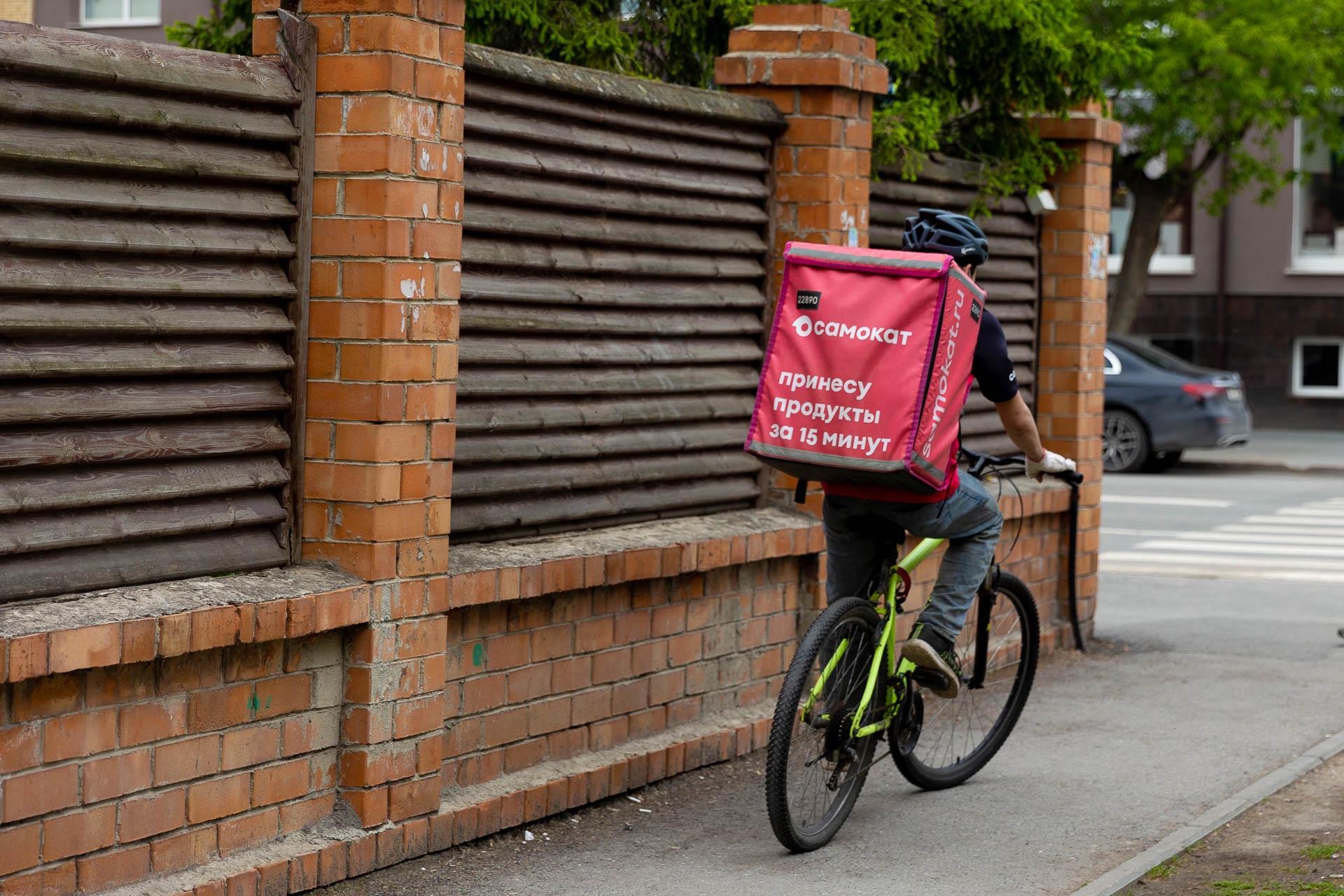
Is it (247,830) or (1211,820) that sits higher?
(247,830)

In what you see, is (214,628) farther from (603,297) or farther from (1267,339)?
(1267,339)

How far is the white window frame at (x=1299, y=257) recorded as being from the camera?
29.8 metres

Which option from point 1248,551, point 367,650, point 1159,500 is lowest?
point 1248,551

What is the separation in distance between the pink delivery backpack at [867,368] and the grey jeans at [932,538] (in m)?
0.26

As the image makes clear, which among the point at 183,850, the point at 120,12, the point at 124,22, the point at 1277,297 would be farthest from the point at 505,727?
the point at 1277,297

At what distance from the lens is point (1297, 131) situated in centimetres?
3002

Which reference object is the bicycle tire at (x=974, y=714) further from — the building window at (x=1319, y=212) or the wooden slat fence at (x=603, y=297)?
the building window at (x=1319, y=212)

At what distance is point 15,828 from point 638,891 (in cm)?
173

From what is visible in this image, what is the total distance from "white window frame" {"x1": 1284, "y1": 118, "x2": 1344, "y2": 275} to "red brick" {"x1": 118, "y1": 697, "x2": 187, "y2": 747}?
2751 cm

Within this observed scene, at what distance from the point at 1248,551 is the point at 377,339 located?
1070cm

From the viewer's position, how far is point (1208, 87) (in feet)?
80.2

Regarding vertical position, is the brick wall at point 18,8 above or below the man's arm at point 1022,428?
above

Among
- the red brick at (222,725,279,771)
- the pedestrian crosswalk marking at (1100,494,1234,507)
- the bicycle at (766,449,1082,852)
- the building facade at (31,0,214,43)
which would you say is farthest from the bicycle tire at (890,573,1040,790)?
the building facade at (31,0,214,43)

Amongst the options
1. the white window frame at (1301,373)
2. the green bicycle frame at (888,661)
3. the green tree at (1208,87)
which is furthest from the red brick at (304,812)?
the white window frame at (1301,373)
